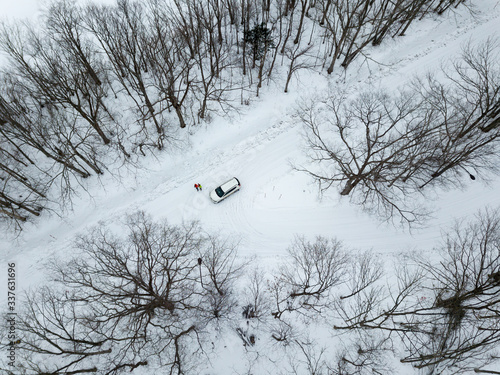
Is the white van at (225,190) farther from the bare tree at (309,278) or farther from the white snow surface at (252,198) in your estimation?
the bare tree at (309,278)

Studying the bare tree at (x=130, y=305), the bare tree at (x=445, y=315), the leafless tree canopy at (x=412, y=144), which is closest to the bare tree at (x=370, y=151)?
the leafless tree canopy at (x=412, y=144)

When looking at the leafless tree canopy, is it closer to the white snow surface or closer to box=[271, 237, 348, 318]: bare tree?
the white snow surface

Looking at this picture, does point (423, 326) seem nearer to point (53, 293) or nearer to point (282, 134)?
point (282, 134)

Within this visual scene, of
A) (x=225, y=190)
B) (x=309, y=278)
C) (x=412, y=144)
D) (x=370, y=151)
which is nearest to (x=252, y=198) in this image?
(x=225, y=190)

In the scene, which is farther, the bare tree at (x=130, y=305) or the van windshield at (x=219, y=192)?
the van windshield at (x=219, y=192)

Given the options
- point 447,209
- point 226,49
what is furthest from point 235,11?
point 447,209
